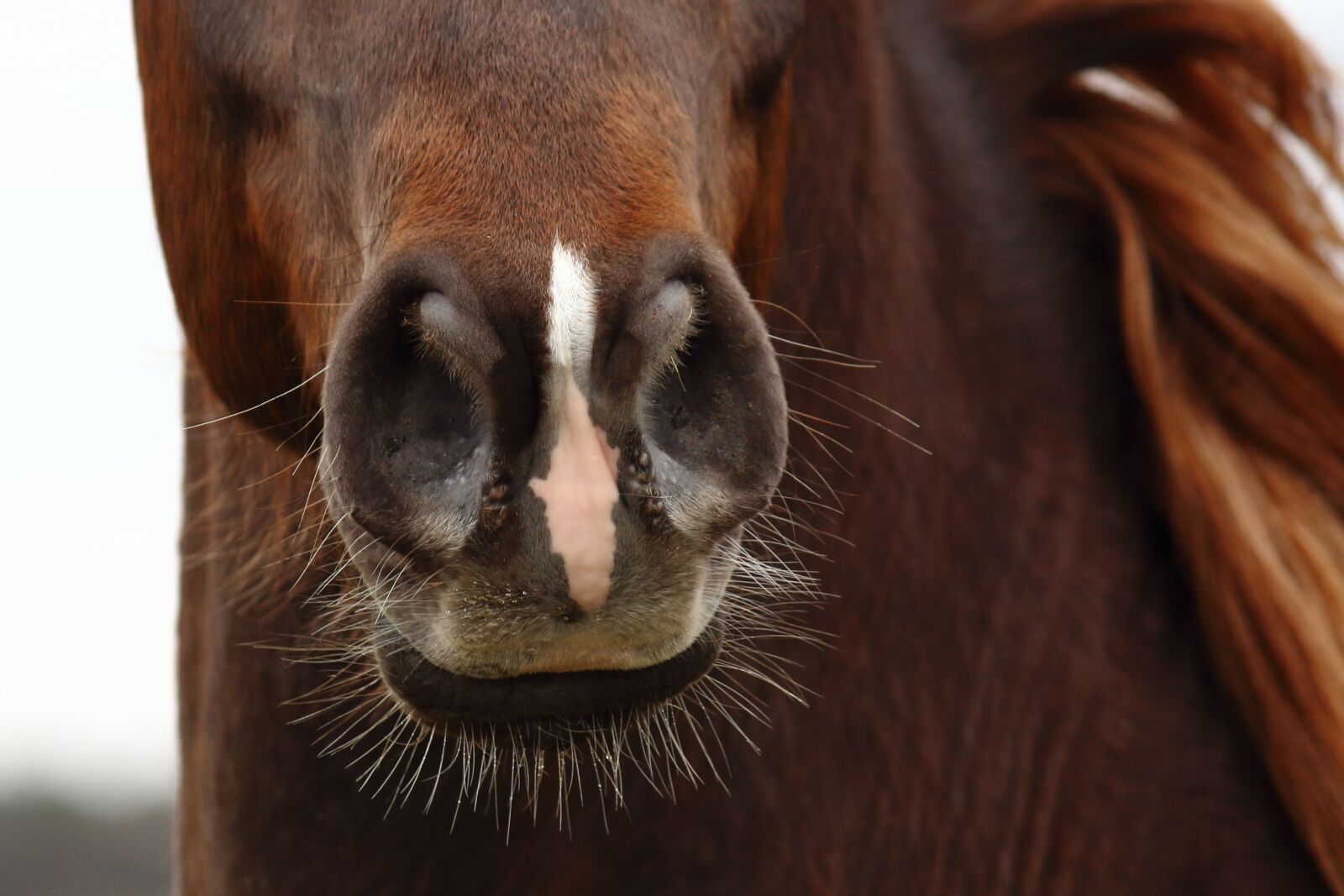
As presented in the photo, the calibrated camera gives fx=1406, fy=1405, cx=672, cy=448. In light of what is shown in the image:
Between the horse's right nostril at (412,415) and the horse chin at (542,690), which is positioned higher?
the horse's right nostril at (412,415)

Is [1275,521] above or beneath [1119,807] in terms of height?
above

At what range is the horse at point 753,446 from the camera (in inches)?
50.3

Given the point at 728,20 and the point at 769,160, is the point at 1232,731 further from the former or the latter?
the point at 728,20

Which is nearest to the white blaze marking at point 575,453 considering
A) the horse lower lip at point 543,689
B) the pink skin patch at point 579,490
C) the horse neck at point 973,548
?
the pink skin patch at point 579,490

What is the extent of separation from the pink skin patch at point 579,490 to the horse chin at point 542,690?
0.18 meters

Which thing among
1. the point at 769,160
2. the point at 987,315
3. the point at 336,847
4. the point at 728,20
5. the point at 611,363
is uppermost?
the point at 728,20

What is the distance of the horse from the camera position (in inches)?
50.3

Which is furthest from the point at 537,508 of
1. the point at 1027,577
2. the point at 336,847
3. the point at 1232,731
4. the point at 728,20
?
the point at 1232,731

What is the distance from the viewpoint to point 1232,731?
2223 mm

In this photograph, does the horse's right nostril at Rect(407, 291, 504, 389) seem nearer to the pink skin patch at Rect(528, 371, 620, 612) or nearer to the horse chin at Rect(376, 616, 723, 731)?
the pink skin patch at Rect(528, 371, 620, 612)

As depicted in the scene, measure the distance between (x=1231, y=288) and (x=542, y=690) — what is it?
1.52m

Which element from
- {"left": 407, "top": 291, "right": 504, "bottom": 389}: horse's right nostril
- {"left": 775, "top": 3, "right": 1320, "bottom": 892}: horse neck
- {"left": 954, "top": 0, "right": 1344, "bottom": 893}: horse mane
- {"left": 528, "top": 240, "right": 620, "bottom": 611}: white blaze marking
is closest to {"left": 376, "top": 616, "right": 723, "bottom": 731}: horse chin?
{"left": 528, "top": 240, "right": 620, "bottom": 611}: white blaze marking

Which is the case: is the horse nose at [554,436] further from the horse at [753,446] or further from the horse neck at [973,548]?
the horse neck at [973,548]

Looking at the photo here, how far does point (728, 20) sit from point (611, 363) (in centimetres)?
72
